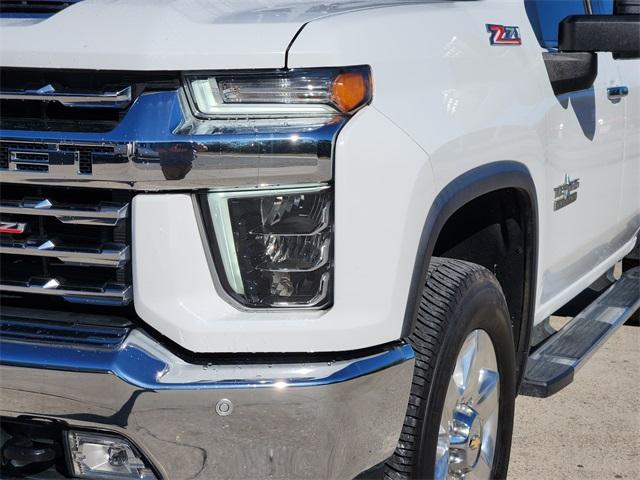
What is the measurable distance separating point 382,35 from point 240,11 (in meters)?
0.39

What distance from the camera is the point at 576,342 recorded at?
4.07 m

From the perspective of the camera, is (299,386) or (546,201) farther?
(546,201)

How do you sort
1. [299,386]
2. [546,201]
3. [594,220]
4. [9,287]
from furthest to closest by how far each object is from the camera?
[594,220] → [546,201] → [9,287] → [299,386]

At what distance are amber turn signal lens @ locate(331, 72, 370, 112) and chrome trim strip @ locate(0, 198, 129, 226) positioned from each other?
55cm

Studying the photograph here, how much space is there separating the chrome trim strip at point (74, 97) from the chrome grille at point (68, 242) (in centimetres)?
21

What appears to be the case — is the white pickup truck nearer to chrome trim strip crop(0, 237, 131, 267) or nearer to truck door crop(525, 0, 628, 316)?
chrome trim strip crop(0, 237, 131, 267)

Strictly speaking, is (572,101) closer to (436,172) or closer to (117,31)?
(436,172)

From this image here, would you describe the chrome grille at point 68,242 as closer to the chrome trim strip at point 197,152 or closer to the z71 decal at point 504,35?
the chrome trim strip at point 197,152

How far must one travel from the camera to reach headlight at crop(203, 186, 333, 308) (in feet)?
7.77

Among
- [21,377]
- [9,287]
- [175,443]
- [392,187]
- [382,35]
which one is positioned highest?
[382,35]

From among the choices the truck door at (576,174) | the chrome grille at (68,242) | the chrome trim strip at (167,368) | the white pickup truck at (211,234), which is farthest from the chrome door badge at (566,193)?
the chrome grille at (68,242)

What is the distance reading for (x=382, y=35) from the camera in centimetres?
253

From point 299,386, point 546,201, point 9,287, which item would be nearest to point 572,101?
point 546,201

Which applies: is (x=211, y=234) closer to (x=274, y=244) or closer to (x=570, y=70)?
(x=274, y=244)
